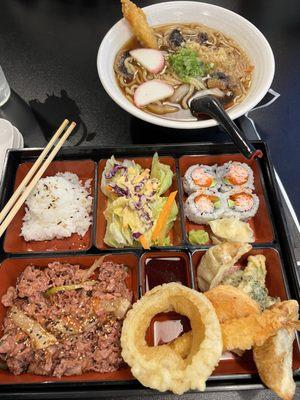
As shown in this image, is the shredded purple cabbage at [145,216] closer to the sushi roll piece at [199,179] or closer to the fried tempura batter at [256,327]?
the sushi roll piece at [199,179]

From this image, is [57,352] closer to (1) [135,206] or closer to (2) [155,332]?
(2) [155,332]

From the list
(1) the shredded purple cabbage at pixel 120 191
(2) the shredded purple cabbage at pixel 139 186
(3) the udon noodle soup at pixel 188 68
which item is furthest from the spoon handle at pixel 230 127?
(1) the shredded purple cabbage at pixel 120 191

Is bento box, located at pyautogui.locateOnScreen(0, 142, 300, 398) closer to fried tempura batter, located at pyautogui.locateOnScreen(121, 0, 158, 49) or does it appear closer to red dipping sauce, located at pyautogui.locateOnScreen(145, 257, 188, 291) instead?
red dipping sauce, located at pyautogui.locateOnScreen(145, 257, 188, 291)

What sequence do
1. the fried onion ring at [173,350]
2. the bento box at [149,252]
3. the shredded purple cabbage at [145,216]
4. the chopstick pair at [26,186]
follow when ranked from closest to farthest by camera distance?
1. the fried onion ring at [173,350]
2. the bento box at [149,252]
3. the chopstick pair at [26,186]
4. the shredded purple cabbage at [145,216]

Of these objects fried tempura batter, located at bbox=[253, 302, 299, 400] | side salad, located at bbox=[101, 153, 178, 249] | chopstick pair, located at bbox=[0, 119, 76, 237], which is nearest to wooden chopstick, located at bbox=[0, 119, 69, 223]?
chopstick pair, located at bbox=[0, 119, 76, 237]

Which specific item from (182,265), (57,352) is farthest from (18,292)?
(182,265)

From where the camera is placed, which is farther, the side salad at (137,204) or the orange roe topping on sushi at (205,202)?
the orange roe topping on sushi at (205,202)
